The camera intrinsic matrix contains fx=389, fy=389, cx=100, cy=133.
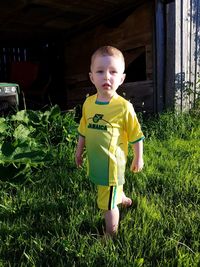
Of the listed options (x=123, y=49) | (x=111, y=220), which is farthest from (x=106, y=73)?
(x=123, y=49)

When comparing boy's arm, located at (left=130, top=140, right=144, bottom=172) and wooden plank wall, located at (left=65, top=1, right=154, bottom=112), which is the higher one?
wooden plank wall, located at (left=65, top=1, right=154, bottom=112)

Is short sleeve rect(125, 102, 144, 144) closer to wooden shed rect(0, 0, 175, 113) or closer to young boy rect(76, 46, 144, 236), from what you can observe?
young boy rect(76, 46, 144, 236)

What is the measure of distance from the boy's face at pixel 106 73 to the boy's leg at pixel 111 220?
2.31 ft

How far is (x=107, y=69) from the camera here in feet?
7.26

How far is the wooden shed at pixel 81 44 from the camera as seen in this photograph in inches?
231

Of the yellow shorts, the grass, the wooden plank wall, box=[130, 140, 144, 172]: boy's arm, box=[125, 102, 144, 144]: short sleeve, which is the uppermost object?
the wooden plank wall

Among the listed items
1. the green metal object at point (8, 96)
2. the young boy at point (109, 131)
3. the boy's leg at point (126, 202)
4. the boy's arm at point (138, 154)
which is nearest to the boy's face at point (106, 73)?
the young boy at point (109, 131)

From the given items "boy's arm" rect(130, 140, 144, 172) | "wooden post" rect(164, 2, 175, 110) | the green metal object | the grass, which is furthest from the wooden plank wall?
"boy's arm" rect(130, 140, 144, 172)

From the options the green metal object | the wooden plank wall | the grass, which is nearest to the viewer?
the grass

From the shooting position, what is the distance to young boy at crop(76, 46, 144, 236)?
224 cm

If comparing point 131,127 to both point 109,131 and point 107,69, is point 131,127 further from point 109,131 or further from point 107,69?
point 107,69

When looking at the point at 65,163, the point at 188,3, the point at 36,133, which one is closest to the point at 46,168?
the point at 65,163

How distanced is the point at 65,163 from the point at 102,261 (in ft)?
5.49

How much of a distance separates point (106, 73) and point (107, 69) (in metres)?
→ 0.02
